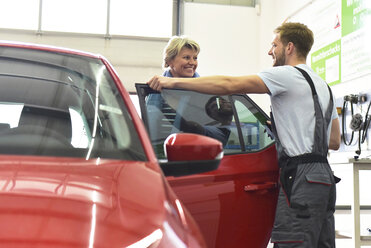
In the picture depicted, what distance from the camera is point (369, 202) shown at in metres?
5.05

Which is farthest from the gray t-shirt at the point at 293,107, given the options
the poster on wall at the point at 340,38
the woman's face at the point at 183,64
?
the poster on wall at the point at 340,38

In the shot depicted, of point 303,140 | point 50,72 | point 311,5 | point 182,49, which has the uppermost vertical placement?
point 311,5

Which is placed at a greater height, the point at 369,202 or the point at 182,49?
the point at 182,49

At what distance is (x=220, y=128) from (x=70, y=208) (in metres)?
1.19

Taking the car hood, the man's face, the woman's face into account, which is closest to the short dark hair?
the man's face

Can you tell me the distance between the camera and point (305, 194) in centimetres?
195

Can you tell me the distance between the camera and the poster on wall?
5570 mm

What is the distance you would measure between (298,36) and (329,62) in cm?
436

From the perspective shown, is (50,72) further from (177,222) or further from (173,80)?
(177,222)

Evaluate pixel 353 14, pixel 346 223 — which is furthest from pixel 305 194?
pixel 353 14

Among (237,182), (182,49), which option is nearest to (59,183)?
(237,182)

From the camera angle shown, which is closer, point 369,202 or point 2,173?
point 2,173

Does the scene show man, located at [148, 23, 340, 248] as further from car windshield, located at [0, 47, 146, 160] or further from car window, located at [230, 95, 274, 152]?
car windshield, located at [0, 47, 146, 160]

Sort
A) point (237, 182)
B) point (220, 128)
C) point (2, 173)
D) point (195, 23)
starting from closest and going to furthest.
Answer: point (2, 173) → point (237, 182) → point (220, 128) → point (195, 23)
